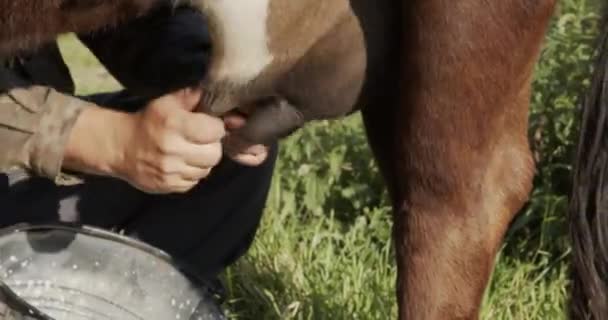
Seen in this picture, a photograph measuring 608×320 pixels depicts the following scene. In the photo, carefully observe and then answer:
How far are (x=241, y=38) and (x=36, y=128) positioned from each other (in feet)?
0.92

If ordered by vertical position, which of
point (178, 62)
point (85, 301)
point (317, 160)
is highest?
point (178, 62)

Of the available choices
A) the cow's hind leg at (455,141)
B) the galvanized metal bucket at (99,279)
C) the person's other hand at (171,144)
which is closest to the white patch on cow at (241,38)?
the person's other hand at (171,144)

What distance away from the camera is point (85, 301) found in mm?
2043

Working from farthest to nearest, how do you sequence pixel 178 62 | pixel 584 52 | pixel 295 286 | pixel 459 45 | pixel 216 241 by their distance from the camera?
pixel 584 52, pixel 295 286, pixel 216 241, pixel 178 62, pixel 459 45

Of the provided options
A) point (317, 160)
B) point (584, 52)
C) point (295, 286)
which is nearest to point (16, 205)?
point (295, 286)

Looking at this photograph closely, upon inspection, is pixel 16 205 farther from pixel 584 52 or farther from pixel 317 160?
pixel 584 52

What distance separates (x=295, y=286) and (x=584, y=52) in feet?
2.57

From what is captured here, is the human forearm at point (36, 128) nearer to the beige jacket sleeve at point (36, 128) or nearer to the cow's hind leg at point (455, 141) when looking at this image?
the beige jacket sleeve at point (36, 128)

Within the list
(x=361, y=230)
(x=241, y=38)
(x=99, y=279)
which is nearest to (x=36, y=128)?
(x=241, y=38)

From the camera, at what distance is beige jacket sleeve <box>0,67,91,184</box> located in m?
1.68

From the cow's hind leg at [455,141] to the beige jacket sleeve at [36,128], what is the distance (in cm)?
41

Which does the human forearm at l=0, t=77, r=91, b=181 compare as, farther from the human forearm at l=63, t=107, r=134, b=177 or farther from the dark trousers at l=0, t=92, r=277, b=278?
the dark trousers at l=0, t=92, r=277, b=278

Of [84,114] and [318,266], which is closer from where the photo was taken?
[84,114]

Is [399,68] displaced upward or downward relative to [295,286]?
upward
